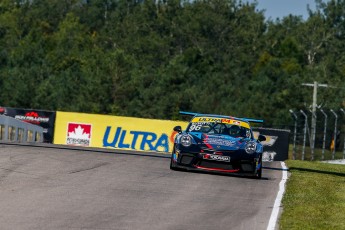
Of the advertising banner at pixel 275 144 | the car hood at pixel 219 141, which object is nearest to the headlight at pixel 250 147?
the car hood at pixel 219 141

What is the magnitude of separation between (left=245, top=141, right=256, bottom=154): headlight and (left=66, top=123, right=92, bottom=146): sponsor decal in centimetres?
1941

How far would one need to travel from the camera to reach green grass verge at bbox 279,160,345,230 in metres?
13.6

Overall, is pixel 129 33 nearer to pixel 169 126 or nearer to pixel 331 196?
pixel 169 126

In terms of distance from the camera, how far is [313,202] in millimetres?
16531

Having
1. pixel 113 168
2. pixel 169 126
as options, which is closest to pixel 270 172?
pixel 113 168

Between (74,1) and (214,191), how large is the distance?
479ft

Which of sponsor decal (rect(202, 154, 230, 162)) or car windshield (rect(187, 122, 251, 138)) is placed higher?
car windshield (rect(187, 122, 251, 138))

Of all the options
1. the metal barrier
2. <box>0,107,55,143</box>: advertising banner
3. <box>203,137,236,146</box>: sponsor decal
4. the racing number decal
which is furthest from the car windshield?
<box>0,107,55,143</box>: advertising banner

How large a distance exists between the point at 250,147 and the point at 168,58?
97.8 meters

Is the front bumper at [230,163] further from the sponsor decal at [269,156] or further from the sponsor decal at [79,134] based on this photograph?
the sponsor decal at [79,134]

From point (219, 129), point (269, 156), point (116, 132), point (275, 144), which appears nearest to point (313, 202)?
point (219, 129)

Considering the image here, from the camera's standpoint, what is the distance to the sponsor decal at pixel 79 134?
39.8 metres

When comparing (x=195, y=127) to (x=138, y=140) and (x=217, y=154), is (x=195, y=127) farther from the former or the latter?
(x=138, y=140)

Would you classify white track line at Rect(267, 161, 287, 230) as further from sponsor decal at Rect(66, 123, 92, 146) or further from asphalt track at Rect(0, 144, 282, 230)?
sponsor decal at Rect(66, 123, 92, 146)
